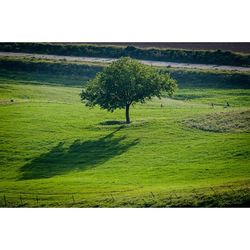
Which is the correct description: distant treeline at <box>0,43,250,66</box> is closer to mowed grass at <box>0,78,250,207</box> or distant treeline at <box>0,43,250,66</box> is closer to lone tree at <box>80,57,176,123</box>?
mowed grass at <box>0,78,250,207</box>

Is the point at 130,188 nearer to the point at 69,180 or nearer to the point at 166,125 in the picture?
the point at 69,180

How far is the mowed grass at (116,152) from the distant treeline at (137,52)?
17.0 feet

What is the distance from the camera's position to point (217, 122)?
190ft

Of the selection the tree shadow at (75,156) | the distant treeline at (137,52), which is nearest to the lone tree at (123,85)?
the tree shadow at (75,156)

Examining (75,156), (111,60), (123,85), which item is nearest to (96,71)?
(111,60)

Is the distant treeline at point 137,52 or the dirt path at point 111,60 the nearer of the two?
the distant treeline at point 137,52

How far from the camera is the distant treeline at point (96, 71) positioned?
216 ft

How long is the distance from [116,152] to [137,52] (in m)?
21.3

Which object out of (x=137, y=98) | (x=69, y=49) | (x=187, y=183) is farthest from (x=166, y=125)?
(x=69, y=49)

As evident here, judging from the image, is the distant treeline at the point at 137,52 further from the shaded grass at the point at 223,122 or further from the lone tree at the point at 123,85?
the shaded grass at the point at 223,122

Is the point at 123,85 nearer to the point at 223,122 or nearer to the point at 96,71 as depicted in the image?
the point at 96,71

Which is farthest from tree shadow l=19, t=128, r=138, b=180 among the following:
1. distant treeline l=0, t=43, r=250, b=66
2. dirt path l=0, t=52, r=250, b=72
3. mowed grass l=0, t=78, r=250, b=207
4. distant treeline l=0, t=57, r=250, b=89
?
dirt path l=0, t=52, r=250, b=72

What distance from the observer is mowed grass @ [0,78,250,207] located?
44250 millimetres

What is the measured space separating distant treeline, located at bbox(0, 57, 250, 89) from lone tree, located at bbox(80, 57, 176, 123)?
526 centimetres
